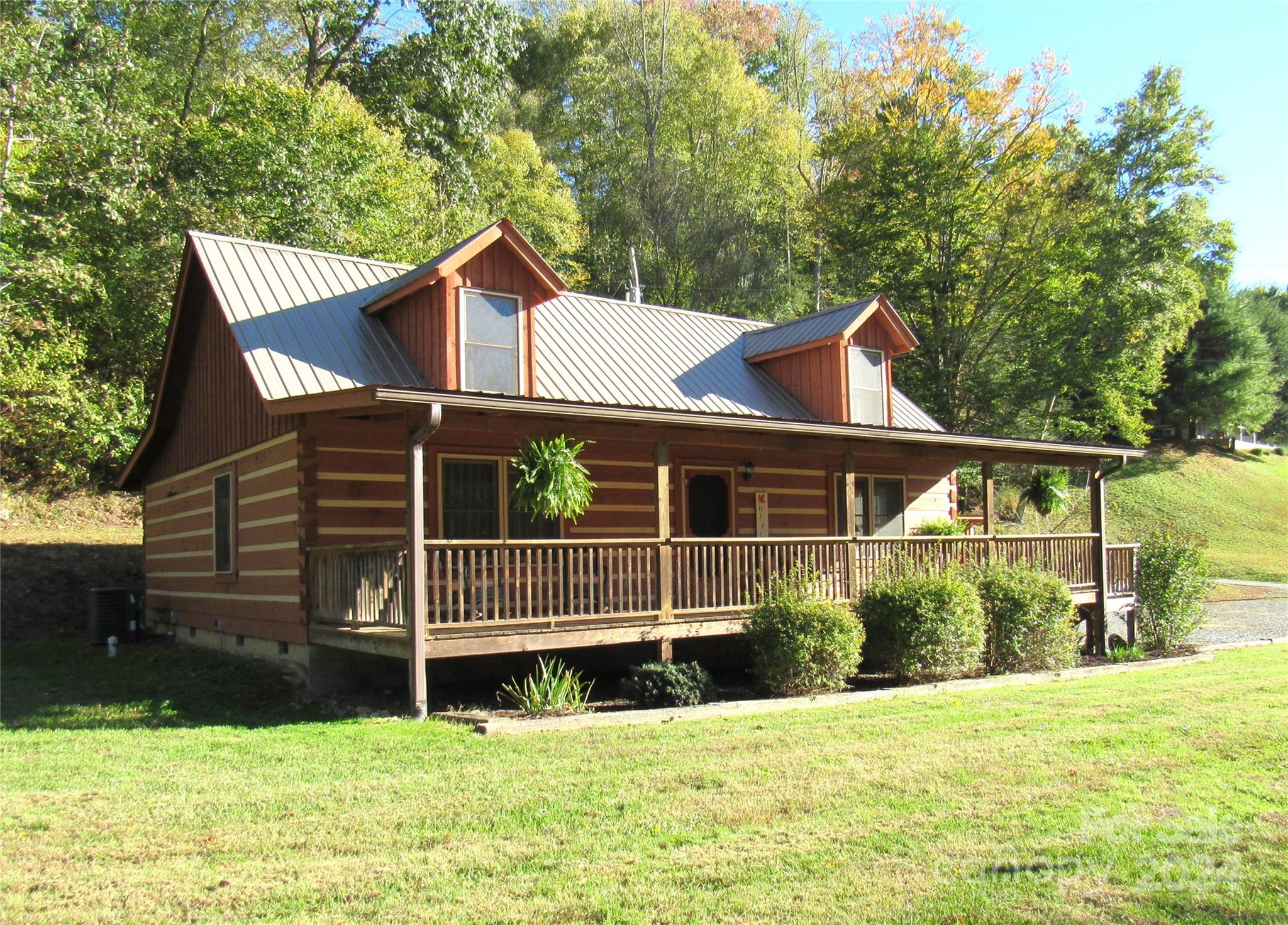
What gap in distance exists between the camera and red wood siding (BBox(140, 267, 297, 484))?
13.5 meters

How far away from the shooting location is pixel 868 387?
1823cm

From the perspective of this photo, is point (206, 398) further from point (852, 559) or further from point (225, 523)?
point (852, 559)

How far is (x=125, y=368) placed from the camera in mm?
24844

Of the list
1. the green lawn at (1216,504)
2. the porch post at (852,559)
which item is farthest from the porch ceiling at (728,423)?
the green lawn at (1216,504)

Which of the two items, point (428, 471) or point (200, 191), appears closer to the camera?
point (428, 471)

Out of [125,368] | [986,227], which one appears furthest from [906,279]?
[125,368]

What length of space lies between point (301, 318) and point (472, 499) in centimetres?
351

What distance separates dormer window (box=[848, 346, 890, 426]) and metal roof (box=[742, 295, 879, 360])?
563 millimetres

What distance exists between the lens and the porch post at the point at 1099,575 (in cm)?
1636

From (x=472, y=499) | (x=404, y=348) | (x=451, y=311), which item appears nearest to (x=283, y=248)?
(x=404, y=348)

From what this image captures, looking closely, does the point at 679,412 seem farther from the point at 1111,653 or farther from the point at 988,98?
the point at 988,98

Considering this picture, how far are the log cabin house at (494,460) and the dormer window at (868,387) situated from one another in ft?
0.16

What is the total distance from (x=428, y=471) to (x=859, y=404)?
336 inches

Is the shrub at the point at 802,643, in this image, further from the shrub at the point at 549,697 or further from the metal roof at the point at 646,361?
the metal roof at the point at 646,361
